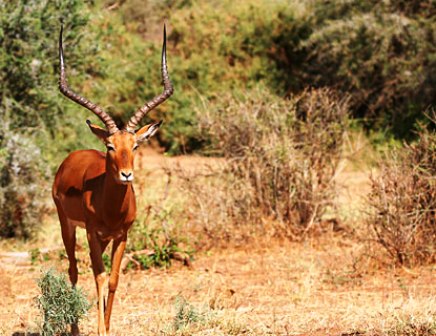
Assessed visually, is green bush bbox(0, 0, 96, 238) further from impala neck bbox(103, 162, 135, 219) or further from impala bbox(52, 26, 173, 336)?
impala neck bbox(103, 162, 135, 219)

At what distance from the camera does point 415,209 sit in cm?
907

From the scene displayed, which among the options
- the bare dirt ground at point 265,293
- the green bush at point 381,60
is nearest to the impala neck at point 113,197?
the bare dirt ground at point 265,293

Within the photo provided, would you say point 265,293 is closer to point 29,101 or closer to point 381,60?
point 29,101

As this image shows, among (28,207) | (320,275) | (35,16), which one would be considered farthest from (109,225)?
(35,16)

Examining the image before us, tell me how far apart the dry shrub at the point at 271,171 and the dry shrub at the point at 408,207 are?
1.58 m

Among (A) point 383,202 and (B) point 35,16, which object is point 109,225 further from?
(B) point 35,16

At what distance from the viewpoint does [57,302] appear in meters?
6.10

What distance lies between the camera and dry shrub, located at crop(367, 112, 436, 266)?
29.4 feet

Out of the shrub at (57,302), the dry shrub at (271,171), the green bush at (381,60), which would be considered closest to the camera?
the shrub at (57,302)

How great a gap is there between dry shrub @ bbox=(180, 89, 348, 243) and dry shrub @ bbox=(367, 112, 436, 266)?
1583mm

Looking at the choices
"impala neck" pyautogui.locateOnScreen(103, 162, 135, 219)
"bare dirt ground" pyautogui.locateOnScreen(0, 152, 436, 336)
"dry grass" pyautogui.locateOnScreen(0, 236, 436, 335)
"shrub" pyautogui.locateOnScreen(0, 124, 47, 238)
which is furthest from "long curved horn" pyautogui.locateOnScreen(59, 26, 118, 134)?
"shrub" pyautogui.locateOnScreen(0, 124, 47, 238)

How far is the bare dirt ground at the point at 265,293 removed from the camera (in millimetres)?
6539

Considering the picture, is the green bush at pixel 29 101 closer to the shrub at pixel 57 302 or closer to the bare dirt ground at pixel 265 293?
the bare dirt ground at pixel 265 293

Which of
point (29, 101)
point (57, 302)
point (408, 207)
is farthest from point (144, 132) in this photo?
point (29, 101)
